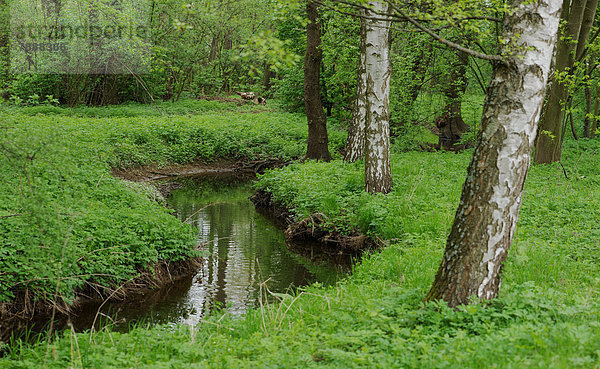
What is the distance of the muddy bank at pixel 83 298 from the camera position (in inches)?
266

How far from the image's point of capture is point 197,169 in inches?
809

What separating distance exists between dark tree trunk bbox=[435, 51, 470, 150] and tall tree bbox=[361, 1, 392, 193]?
275 inches

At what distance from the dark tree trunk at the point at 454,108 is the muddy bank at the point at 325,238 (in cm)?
872

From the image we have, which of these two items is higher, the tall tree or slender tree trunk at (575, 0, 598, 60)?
slender tree trunk at (575, 0, 598, 60)

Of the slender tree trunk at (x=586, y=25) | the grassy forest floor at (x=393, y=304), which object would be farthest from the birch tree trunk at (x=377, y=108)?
the slender tree trunk at (x=586, y=25)

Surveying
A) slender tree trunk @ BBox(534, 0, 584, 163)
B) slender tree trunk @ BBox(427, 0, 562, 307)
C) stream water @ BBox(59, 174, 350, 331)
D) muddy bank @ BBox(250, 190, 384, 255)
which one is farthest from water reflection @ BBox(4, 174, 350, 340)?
slender tree trunk @ BBox(534, 0, 584, 163)

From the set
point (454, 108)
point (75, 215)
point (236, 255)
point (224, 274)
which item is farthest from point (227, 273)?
point (454, 108)

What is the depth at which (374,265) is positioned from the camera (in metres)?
7.61

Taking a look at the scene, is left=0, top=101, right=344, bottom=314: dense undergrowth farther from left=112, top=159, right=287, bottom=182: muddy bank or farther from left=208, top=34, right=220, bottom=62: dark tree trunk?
left=208, top=34, right=220, bottom=62: dark tree trunk

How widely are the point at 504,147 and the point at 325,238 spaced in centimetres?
646

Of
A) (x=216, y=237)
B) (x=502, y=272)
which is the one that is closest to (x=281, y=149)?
(x=216, y=237)

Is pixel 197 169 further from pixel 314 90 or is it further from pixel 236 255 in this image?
pixel 236 255

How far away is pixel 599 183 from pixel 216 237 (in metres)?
9.04

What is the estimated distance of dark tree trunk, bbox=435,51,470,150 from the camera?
17.6 metres
